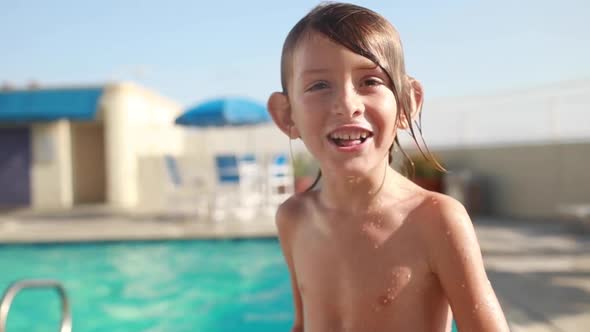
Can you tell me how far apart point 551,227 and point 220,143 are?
9763 millimetres

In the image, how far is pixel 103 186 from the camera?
1784cm

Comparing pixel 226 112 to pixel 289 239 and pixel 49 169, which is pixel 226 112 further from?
pixel 289 239

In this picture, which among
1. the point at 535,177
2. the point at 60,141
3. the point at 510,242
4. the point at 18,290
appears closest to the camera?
the point at 18,290

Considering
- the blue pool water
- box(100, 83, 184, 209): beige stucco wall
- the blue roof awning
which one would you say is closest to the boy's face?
the blue pool water

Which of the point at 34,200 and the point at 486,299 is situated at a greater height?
the point at 486,299

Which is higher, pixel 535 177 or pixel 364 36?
pixel 364 36

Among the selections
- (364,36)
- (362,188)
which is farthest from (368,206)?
(364,36)

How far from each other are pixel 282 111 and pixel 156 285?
19.7 feet

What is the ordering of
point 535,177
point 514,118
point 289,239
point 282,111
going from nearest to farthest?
point 282,111 → point 289,239 → point 535,177 → point 514,118

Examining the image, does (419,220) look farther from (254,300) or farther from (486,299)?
(254,300)

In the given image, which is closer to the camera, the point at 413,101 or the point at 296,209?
the point at 413,101

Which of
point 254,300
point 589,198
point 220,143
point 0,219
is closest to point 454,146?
point 589,198

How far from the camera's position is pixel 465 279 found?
1.03 m

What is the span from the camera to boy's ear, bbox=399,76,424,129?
115 cm
